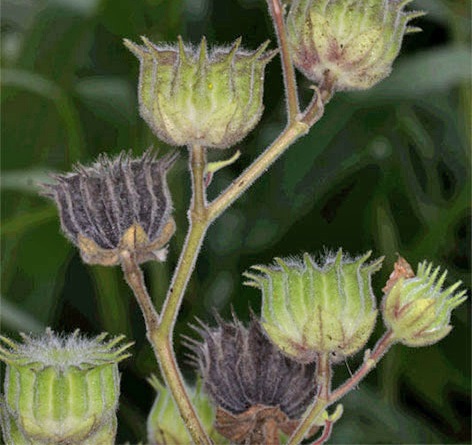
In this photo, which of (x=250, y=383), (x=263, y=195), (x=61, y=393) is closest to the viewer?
(x=61, y=393)

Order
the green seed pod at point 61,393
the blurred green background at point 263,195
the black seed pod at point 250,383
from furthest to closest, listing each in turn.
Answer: the blurred green background at point 263,195, the black seed pod at point 250,383, the green seed pod at point 61,393

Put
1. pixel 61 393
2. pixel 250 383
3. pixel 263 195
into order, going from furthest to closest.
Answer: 1. pixel 263 195
2. pixel 250 383
3. pixel 61 393

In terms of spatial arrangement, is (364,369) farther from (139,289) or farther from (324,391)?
(139,289)

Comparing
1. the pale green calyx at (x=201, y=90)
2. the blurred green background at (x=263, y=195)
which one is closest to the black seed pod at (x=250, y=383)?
the pale green calyx at (x=201, y=90)

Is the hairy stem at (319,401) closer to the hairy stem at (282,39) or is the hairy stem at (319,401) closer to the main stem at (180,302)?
the main stem at (180,302)

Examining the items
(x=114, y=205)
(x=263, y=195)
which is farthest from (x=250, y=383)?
(x=263, y=195)

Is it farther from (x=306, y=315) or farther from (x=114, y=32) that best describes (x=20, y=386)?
(x=114, y=32)
